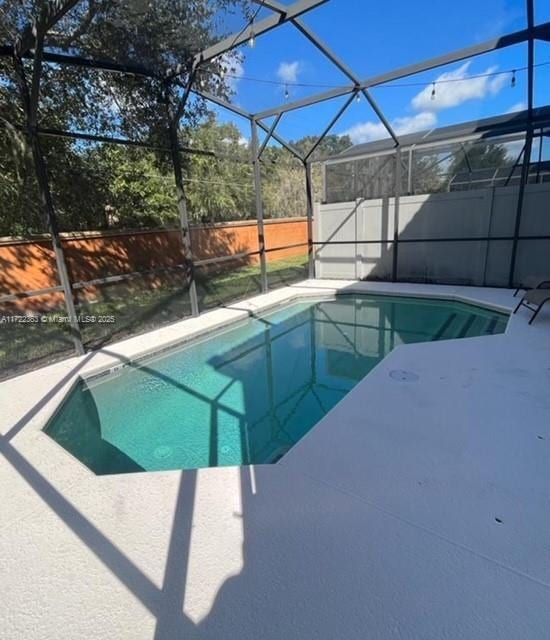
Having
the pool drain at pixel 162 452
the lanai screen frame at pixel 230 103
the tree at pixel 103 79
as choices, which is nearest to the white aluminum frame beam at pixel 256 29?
the lanai screen frame at pixel 230 103

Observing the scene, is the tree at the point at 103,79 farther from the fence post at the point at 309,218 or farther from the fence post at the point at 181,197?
the fence post at the point at 309,218

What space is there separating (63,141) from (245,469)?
6236mm

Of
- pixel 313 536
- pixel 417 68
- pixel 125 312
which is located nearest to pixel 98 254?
pixel 125 312

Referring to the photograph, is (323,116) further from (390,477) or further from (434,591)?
(434,591)

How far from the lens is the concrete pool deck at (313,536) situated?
53.1 inches

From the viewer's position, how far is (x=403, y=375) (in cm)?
343

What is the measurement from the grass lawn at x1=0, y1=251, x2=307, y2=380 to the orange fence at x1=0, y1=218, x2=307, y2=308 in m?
0.57

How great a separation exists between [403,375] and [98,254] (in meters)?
7.17

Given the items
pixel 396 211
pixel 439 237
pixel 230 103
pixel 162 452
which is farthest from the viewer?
pixel 396 211

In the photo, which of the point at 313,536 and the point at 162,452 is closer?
the point at 313,536

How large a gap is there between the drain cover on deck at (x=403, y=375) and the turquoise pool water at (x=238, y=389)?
0.60m

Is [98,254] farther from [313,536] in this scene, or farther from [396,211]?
[313,536]

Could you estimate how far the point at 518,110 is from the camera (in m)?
5.93

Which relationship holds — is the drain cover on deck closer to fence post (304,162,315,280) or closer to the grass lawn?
the grass lawn
